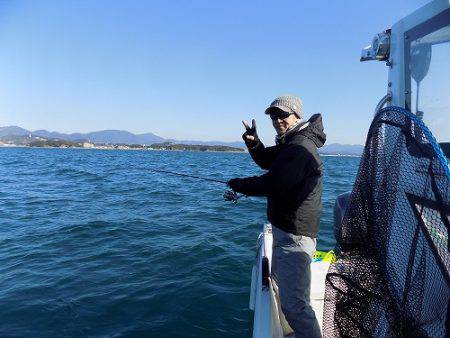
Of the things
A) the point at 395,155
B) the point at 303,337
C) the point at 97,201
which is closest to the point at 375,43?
the point at 395,155

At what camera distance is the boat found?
6.74ft

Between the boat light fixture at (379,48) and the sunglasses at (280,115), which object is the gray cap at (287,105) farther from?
the boat light fixture at (379,48)

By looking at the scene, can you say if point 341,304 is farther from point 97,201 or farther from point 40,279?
point 97,201

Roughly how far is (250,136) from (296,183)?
50.3 inches

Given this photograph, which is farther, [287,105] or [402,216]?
[287,105]

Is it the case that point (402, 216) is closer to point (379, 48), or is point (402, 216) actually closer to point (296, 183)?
point (296, 183)

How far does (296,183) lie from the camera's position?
3250mm

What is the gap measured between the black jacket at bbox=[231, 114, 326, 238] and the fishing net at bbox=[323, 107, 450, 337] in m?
0.42

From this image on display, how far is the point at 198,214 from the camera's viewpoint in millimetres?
13773

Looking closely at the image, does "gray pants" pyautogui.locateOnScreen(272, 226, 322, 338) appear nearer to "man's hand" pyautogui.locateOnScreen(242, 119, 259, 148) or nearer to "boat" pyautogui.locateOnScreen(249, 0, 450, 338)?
"boat" pyautogui.locateOnScreen(249, 0, 450, 338)

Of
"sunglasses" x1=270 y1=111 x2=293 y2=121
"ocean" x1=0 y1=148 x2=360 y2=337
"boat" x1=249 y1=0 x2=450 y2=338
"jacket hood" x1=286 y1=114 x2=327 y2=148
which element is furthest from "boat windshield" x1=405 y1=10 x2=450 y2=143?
"ocean" x1=0 y1=148 x2=360 y2=337

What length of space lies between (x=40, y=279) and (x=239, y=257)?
4365 millimetres

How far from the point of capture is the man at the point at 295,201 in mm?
3225

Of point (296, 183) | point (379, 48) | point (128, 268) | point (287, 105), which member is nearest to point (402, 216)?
point (296, 183)
